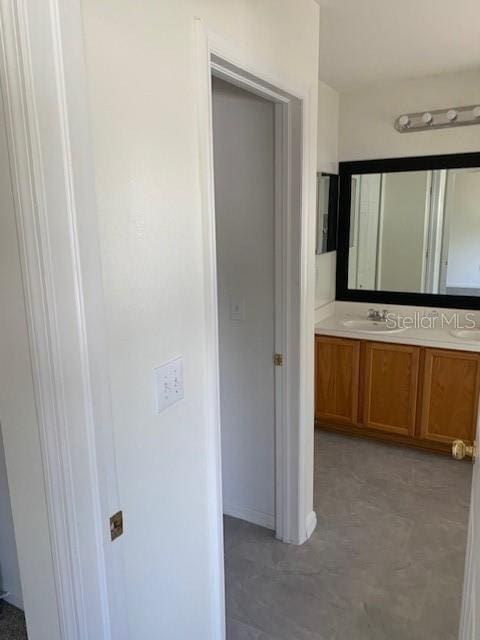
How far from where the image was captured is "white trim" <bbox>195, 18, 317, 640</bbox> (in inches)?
55.9

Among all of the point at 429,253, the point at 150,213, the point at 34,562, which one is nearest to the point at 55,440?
the point at 34,562

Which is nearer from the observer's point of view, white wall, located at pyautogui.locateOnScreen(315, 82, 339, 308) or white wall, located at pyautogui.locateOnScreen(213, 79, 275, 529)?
white wall, located at pyautogui.locateOnScreen(213, 79, 275, 529)

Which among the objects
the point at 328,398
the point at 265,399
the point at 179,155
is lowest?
the point at 328,398

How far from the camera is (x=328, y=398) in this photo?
3.65 m

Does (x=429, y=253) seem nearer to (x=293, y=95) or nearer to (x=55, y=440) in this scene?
(x=293, y=95)

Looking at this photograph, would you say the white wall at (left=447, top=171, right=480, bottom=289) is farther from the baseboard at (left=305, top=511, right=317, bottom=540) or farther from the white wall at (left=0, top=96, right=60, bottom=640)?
the white wall at (left=0, top=96, right=60, bottom=640)

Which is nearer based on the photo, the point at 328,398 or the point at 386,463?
the point at 386,463

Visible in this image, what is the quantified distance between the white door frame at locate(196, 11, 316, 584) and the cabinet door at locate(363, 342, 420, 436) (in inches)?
44.1

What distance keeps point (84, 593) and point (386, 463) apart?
2.63 meters

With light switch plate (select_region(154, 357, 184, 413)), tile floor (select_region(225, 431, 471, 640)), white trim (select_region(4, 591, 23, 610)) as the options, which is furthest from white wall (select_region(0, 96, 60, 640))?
tile floor (select_region(225, 431, 471, 640))

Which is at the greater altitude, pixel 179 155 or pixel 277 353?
pixel 179 155

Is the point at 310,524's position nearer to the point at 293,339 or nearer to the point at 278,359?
the point at 278,359

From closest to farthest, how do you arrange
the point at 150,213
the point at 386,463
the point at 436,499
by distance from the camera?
the point at 150,213, the point at 436,499, the point at 386,463

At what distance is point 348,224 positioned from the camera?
3.85 m
